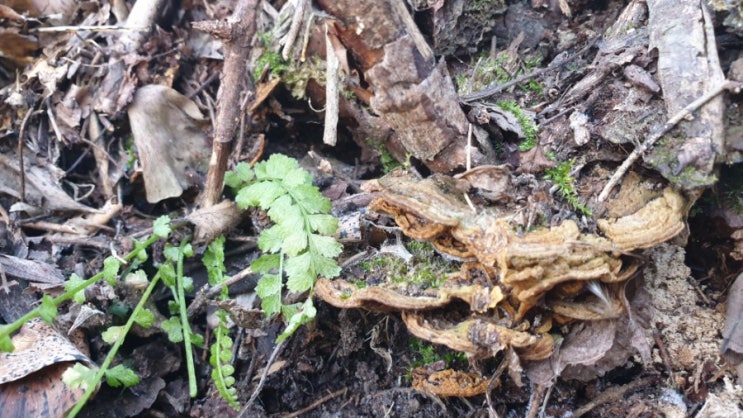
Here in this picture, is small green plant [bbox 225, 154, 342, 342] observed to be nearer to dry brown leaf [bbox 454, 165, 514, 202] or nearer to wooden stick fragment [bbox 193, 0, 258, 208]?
wooden stick fragment [bbox 193, 0, 258, 208]

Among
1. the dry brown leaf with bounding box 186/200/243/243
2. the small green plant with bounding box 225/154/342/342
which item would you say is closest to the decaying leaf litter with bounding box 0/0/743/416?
the dry brown leaf with bounding box 186/200/243/243

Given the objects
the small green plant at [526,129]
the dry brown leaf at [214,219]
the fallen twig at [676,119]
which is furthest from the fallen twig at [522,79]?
the dry brown leaf at [214,219]

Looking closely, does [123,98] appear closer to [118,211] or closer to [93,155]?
[93,155]

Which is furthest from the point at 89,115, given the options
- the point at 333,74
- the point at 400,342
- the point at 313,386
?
the point at 400,342

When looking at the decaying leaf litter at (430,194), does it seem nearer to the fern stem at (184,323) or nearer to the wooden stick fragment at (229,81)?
the wooden stick fragment at (229,81)

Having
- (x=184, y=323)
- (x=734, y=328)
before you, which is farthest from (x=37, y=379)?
(x=734, y=328)
